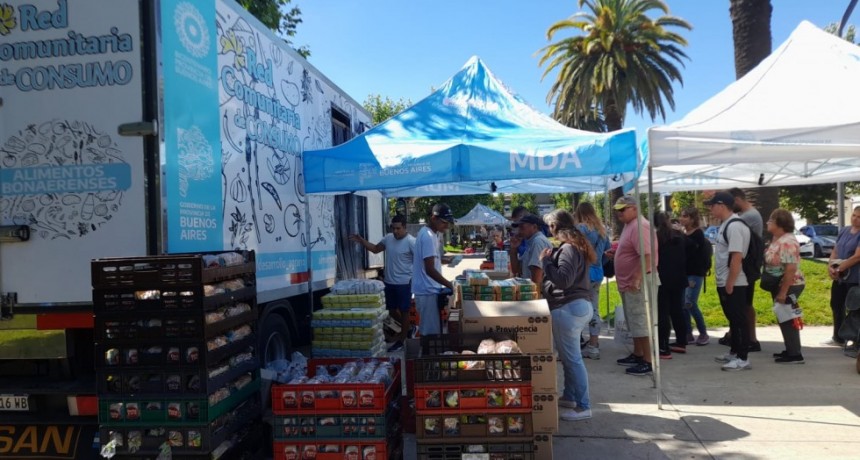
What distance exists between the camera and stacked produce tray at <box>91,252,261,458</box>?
3.35 meters

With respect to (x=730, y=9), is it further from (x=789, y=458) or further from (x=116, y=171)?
(x=116, y=171)

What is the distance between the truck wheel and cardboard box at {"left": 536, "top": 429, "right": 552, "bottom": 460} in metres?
2.51

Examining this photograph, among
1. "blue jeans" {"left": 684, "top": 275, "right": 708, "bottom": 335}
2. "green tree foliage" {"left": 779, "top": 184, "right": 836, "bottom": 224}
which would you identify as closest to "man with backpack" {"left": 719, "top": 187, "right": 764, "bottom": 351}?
"blue jeans" {"left": 684, "top": 275, "right": 708, "bottom": 335}

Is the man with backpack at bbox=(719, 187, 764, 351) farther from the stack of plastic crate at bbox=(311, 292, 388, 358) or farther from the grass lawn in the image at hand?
the stack of plastic crate at bbox=(311, 292, 388, 358)

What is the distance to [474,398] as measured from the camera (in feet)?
11.0

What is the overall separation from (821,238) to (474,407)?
94.2 ft

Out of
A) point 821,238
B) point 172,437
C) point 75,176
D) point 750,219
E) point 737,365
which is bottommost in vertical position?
→ point 737,365

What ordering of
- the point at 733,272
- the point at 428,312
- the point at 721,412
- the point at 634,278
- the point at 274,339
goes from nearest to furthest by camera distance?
the point at 721,412
the point at 274,339
the point at 733,272
the point at 428,312
the point at 634,278

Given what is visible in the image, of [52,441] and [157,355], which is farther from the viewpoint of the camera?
[52,441]

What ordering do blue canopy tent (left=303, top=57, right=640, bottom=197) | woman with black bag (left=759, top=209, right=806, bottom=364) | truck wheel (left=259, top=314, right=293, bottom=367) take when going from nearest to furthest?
truck wheel (left=259, top=314, right=293, bottom=367)
blue canopy tent (left=303, top=57, right=640, bottom=197)
woman with black bag (left=759, top=209, right=806, bottom=364)

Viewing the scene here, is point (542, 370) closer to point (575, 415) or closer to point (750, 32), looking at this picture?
point (575, 415)

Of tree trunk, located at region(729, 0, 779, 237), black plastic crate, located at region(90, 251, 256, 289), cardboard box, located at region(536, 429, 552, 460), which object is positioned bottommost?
cardboard box, located at region(536, 429, 552, 460)

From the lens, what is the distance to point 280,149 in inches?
217

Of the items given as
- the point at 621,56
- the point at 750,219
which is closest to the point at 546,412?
the point at 750,219
